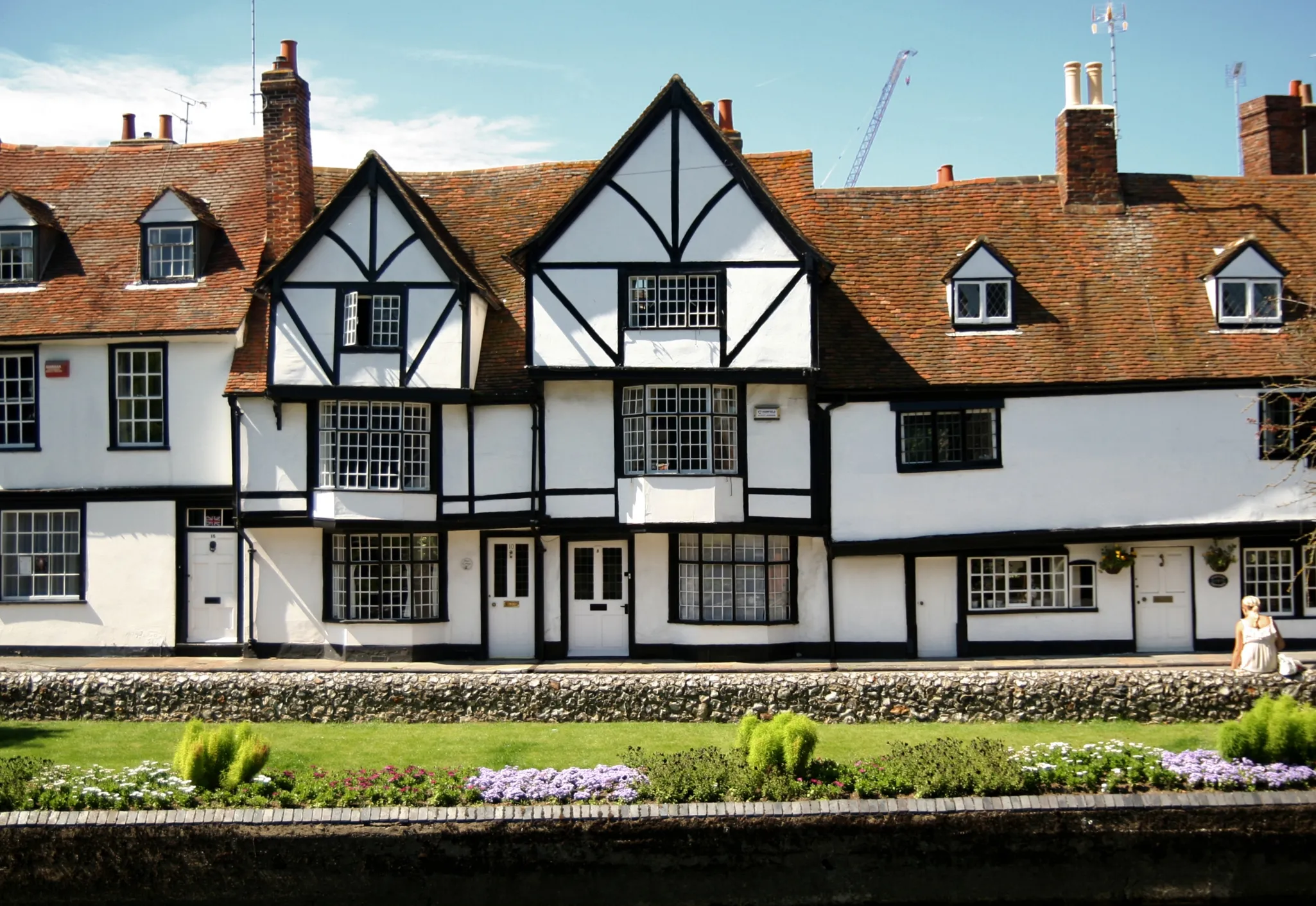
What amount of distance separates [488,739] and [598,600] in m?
6.49

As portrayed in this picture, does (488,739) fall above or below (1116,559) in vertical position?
below

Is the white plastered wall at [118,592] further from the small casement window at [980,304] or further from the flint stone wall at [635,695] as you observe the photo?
the small casement window at [980,304]

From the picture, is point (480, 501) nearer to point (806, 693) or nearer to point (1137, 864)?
point (806, 693)

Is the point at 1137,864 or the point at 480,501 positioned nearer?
the point at 1137,864

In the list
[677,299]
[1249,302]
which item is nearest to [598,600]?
[677,299]

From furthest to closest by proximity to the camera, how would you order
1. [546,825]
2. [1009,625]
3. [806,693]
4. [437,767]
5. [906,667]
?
[1009,625] → [906,667] → [806,693] → [437,767] → [546,825]

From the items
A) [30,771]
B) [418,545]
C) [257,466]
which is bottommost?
[30,771]

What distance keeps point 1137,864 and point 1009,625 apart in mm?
9118

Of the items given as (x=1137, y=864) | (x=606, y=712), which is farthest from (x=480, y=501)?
(x=1137, y=864)

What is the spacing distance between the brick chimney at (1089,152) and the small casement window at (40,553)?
20766mm

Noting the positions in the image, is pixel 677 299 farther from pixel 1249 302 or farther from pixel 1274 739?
pixel 1274 739

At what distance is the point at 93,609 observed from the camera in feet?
80.8

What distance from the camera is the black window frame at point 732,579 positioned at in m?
24.0

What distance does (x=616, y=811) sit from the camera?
1502 centimetres
